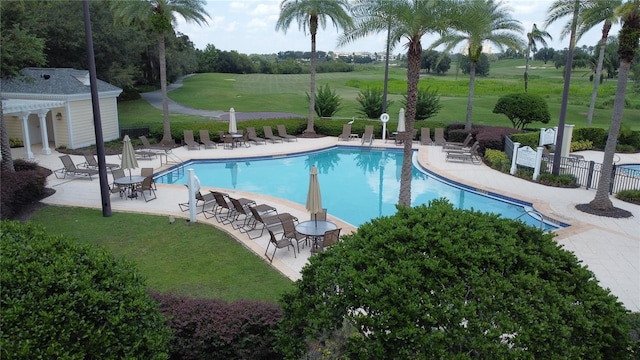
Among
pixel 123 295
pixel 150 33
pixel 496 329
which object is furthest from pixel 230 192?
pixel 150 33

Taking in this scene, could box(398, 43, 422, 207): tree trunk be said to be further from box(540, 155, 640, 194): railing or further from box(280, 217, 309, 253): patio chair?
box(540, 155, 640, 194): railing

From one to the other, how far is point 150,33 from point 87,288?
44610 mm

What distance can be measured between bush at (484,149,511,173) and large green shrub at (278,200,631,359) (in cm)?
1513

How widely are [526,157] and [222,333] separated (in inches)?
606

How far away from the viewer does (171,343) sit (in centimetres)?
568

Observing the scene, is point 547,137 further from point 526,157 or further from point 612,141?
point 612,141

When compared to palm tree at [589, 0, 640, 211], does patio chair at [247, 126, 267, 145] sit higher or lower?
lower

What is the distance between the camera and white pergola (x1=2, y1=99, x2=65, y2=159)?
1811 cm

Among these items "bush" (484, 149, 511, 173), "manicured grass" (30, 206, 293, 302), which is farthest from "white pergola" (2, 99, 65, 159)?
"bush" (484, 149, 511, 173)

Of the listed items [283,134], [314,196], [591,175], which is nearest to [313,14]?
[283,134]

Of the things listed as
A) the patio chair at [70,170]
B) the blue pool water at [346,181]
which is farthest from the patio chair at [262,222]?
the patio chair at [70,170]

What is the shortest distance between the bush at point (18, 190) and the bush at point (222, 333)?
27.6ft

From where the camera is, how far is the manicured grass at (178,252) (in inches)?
339

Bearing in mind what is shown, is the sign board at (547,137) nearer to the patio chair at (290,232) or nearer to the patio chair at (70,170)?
the patio chair at (290,232)
